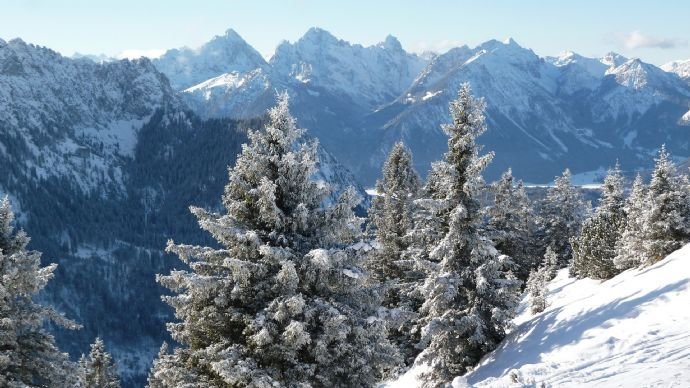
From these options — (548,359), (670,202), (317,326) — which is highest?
(670,202)

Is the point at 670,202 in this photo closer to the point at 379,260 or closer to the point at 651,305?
the point at 651,305

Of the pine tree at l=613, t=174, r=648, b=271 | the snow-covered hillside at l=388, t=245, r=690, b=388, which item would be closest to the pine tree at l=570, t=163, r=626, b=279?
the pine tree at l=613, t=174, r=648, b=271

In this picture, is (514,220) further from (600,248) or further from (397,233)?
(397,233)

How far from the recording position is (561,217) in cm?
6250

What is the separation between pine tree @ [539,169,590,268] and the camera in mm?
62188

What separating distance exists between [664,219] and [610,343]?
55.7 feet

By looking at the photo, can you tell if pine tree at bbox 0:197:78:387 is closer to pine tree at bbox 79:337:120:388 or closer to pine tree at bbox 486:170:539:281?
pine tree at bbox 79:337:120:388

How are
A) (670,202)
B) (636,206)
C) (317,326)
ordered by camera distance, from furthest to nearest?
(636,206)
(670,202)
(317,326)

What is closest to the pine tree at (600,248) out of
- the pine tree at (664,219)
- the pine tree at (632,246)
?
the pine tree at (632,246)

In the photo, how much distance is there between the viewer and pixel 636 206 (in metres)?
39.2

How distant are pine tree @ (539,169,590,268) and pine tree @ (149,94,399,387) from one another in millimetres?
49411

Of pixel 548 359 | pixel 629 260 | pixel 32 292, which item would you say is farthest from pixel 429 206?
pixel 629 260

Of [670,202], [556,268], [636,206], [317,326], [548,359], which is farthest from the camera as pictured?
[556,268]

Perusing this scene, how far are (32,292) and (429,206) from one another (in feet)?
48.4
